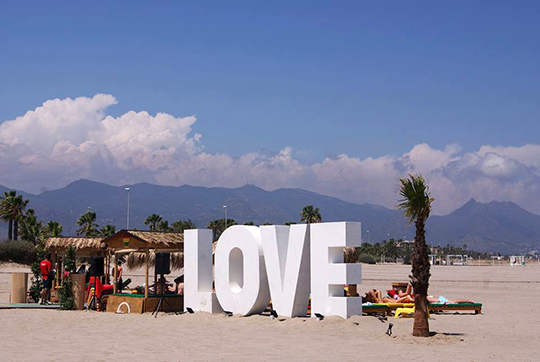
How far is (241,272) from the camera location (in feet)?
73.9

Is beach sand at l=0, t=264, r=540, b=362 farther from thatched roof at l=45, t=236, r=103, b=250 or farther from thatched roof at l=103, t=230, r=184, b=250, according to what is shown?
thatched roof at l=45, t=236, r=103, b=250

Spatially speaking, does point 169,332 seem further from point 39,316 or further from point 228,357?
point 39,316

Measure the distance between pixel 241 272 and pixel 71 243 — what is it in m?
8.49

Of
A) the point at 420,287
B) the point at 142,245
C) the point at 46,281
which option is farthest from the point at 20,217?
the point at 420,287

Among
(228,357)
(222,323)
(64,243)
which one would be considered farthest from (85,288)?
(228,357)

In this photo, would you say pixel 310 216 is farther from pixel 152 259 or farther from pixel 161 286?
pixel 161 286

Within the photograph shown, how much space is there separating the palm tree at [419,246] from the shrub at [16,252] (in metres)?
57.2

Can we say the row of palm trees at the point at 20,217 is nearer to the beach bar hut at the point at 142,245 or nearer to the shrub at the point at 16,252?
the shrub at the point at 16,252

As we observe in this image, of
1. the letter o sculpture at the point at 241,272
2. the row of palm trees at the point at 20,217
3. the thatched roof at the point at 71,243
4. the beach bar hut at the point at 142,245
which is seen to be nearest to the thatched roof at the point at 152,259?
the thatched roof at the point at 71,243

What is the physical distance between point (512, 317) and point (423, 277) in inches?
295

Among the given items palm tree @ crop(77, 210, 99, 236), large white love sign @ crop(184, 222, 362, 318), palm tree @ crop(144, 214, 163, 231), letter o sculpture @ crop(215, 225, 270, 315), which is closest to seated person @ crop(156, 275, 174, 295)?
large white love sign @ crop(184, 222, 362, 318)

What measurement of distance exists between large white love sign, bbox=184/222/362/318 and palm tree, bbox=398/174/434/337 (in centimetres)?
213

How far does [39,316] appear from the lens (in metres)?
21.9

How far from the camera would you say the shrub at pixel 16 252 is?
67812 millimetres
